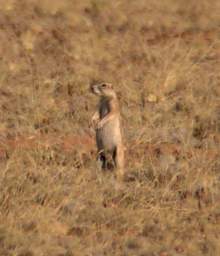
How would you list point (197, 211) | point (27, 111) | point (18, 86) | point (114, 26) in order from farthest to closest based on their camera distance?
point (114, 26) → point (18, 86) → point (27, 111) → point (197, 211)

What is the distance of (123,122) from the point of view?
8.58m

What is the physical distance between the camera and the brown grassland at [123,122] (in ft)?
Result: 18.6

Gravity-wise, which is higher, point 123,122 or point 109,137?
point 109,137

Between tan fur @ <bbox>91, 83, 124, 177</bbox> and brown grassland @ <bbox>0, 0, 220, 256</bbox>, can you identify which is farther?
tan fur @ <bbox>91, 83, 124, 177</bbox>

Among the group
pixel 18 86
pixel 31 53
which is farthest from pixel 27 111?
pixel 31 53

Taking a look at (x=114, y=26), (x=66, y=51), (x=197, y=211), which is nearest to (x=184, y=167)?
(x=197, y=211)

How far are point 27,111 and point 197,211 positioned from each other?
3.09m

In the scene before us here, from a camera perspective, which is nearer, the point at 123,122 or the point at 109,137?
the point at 109,137

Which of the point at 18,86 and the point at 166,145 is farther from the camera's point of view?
the point at 18,86

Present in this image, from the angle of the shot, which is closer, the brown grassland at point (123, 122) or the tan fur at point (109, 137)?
the brown grassland at point (123, 122)

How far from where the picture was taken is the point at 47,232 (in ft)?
18.1

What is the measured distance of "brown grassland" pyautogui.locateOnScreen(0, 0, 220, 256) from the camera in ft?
18.6

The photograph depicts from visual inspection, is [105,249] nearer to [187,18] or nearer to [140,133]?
[140,133]

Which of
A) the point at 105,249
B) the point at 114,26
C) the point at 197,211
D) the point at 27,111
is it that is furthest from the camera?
the point at 114,26
